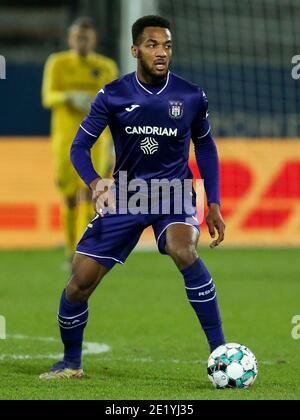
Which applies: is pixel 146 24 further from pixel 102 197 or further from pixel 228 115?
pixel 228 115

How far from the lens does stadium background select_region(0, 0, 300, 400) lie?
343 inches

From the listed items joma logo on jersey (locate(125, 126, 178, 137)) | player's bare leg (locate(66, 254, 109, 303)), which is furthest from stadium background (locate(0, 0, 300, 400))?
joma logo on jersey (locate(125, 126, 178, 137))

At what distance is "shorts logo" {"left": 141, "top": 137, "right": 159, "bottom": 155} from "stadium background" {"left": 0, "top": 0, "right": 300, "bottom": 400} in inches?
66.0

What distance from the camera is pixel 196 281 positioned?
6.15 meters

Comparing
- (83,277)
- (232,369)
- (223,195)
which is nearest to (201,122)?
(83,277)

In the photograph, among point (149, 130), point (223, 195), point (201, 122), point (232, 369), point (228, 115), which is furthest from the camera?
point (228, 115)

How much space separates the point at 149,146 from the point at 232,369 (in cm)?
132

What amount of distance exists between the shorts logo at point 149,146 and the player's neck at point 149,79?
0.31m

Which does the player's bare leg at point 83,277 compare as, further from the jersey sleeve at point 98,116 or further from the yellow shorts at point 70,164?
the yellow shorts at point 70,164

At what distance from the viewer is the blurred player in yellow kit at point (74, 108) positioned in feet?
38.8

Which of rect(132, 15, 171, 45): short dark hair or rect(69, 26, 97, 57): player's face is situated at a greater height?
rect(69, 26, 97, 57): player's face

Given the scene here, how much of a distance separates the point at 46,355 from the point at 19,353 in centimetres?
18

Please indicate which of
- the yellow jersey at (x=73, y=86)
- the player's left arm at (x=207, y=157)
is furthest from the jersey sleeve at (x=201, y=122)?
the yellow jersey at (x=73, y=86)

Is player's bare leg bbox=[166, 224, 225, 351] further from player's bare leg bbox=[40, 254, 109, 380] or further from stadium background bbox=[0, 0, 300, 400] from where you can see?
stadium background bbox=[0, 0, 300, 400]
